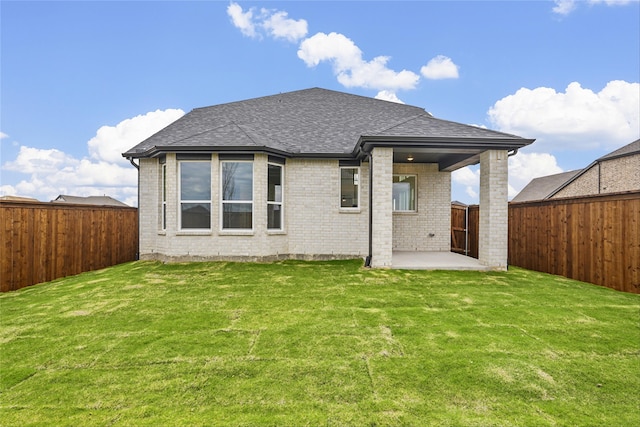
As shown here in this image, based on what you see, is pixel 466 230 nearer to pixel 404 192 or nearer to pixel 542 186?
pixel 404 192

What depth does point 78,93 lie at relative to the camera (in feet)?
41.4

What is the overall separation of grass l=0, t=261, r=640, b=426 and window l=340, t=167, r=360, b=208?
439cm

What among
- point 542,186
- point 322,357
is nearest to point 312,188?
point 322,357

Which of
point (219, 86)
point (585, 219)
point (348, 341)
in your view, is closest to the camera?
point (348, 341)

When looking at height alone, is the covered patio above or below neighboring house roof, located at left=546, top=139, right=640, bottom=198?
below

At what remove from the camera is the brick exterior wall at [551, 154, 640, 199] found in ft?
57.9

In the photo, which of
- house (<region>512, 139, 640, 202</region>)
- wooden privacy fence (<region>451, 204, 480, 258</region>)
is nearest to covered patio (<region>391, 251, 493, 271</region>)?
wooden privacy fence (<region>451, 204, 480, 258</region>)

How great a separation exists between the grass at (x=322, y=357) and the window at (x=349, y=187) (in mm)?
4394

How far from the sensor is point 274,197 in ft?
32.7

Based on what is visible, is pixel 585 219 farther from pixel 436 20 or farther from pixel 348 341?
pixel 436 20

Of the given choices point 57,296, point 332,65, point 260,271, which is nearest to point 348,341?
point 260,271

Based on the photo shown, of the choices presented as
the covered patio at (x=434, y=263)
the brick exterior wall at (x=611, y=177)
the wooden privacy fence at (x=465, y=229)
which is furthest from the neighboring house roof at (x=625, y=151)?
the covered patio at (x=434, y=263)

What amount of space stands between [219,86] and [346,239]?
10.2 meters

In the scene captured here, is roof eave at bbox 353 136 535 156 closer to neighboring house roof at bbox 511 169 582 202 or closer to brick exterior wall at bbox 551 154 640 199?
brick exterior wall at bbox 551 154 640 199
